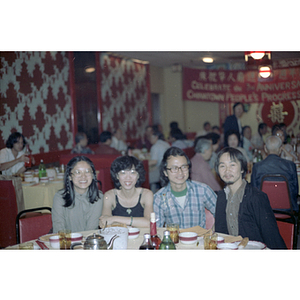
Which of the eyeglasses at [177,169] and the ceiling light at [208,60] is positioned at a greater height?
the ceiling light at [208,60]

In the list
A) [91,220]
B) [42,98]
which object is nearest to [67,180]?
[91,220]

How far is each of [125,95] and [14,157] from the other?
481cm

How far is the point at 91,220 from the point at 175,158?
29.0 inches

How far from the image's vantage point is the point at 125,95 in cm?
881

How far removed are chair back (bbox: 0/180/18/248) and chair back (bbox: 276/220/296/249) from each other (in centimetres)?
250

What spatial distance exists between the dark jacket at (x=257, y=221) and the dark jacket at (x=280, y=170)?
4.42 feet

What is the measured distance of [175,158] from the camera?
97.1 inches

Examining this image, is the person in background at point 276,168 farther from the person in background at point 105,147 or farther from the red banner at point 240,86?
the red banner at point 240,86

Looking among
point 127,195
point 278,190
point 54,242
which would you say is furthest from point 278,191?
point 54,242

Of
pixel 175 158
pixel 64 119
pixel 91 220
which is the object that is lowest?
pixel 91 220

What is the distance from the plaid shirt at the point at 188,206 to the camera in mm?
2475

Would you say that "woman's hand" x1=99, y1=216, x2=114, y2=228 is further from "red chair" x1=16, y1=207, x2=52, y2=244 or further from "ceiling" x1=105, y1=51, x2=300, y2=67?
"ceiling" x1=105, y1=51, x2=300, y2=67

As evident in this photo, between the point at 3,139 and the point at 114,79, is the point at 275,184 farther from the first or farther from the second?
the point at 114,79

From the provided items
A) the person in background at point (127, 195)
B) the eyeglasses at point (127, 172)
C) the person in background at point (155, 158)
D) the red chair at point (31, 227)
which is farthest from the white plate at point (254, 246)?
the person in background at point (155, 158)
